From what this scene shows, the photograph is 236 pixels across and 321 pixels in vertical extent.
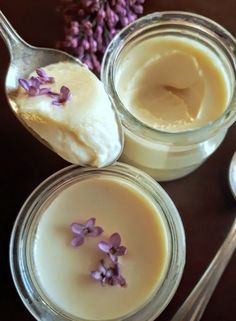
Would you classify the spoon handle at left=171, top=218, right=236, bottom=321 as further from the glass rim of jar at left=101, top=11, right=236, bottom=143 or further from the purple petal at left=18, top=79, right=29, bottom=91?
the purple petal at left=18, top=79, right=29, bottom=91

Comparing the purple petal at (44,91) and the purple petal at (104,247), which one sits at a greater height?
the purple petal at (44,91)

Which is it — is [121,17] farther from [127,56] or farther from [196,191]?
[196,191]

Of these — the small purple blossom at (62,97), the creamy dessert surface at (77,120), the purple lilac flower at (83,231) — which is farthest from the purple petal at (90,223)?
the small purple blossom at (62,97)

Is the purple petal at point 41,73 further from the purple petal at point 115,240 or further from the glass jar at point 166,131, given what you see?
the purple petal at point 115,240

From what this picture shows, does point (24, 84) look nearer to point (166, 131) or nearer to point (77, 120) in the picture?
point (77, 120)

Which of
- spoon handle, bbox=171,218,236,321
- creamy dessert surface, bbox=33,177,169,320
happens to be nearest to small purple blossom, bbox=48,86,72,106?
creamy dessert surface, bbox=33,177,169,320

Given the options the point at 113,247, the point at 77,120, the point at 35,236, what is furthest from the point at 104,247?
the point at 77,120

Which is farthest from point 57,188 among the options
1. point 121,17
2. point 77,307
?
point 121,17
